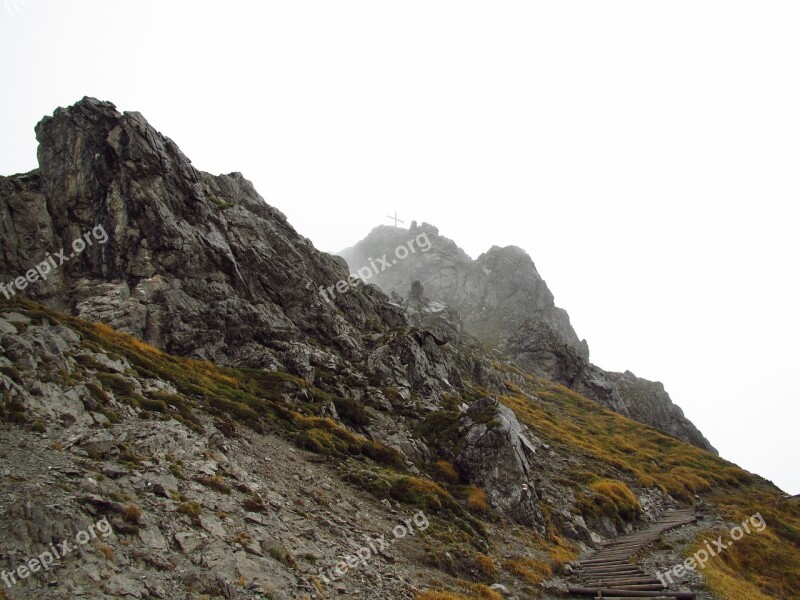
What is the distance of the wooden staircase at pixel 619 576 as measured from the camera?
20.2 m


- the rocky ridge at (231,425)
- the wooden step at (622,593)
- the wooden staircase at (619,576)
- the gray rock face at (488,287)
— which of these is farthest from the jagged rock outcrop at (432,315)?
the wooden step at (622,593)

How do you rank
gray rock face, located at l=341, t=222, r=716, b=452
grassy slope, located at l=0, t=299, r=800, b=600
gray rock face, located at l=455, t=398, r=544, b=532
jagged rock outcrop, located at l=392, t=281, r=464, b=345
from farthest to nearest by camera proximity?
gray rock face, located at l=341, t=222, r=716, b=452
jagged rock outcrop, located at l=392, t=281, r=464, b=345
gray rock face, located at l=455, t=398, r=544, b=532
grassy slope, located at l=0, t=299, r=800, b=600

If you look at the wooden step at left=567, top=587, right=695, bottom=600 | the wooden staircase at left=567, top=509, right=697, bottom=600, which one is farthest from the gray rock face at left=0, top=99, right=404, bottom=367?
the wooden step at left=567, top=587, right=695, bottom=600

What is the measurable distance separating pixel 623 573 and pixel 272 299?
127ft

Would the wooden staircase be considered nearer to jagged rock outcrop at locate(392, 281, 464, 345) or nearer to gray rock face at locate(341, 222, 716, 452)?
jagged rock outcrop at locate(392, 281, 464, 345)

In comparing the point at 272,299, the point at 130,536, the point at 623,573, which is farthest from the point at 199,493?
the point at 272,299

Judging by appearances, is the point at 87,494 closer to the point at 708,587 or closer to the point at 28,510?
the point at 28,510

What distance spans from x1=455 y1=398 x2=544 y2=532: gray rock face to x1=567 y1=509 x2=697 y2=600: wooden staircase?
4366 mm

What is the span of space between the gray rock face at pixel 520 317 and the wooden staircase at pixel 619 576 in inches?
3168

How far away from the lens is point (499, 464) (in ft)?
108

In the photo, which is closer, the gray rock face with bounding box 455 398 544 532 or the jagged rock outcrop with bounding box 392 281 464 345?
the gray rock face with bounding box 455 398 544 532

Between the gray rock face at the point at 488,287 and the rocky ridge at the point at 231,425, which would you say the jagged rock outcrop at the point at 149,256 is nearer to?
the rocky ridge at the point at 231,425

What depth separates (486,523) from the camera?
27922 millimetres

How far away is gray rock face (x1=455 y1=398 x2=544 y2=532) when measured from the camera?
101 feet
